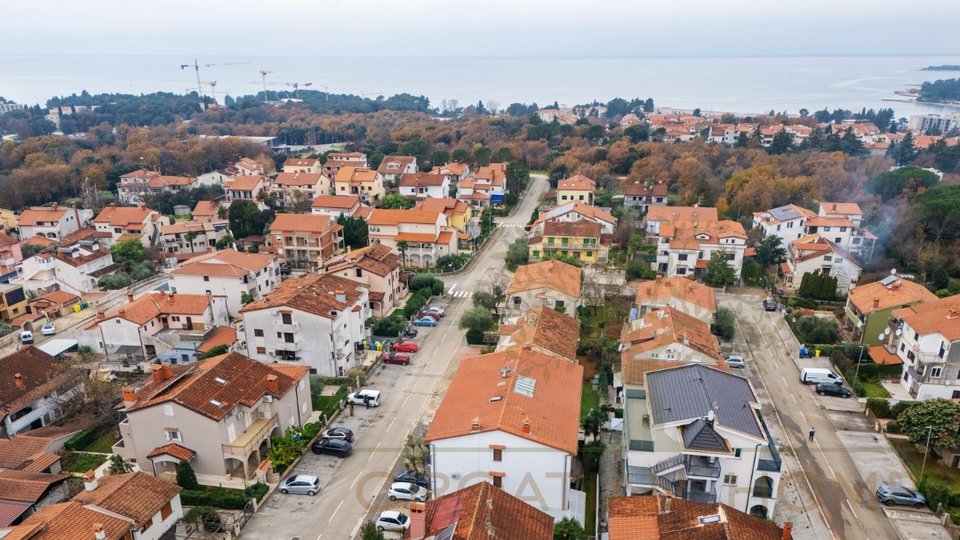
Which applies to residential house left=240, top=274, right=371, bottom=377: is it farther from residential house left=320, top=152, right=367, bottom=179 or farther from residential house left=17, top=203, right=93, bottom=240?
residential house left=320, top=152, right=367, bottom=179

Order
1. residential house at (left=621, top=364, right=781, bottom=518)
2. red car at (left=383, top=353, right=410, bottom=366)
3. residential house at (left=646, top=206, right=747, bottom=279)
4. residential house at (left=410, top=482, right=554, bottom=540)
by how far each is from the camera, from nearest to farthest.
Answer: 1. residential house at (left=410, top=482, right=554, bottom=540)
2. residential house at (left=621, top=364, right=781, bottom=518)
3. red car at (left=383, top=353, right=410, bottom=366)
4. residential house at (left=646, top=206, right=747, bottom=279)

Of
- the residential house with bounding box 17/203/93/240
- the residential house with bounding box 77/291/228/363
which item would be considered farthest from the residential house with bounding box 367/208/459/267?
the residential house with bounding box 17/203/93/240

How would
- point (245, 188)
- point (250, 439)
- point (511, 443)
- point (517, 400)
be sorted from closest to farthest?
point (511, 443), point (517, 400), point (250, 439), point (245, 188)

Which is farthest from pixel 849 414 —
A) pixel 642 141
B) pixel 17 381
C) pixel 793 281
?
pixel 642 141

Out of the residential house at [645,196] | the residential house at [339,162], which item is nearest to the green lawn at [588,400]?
the residential house at [645,196]

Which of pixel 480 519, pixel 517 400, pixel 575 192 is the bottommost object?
pixel 480 519

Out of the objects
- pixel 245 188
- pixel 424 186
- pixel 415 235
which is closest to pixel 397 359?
pixel 415 235

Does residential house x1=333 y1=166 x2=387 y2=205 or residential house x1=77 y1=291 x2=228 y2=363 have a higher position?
residential house x1=333 y1=166 x2=387 y2=205

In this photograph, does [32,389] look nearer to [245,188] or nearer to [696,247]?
[696,247]
